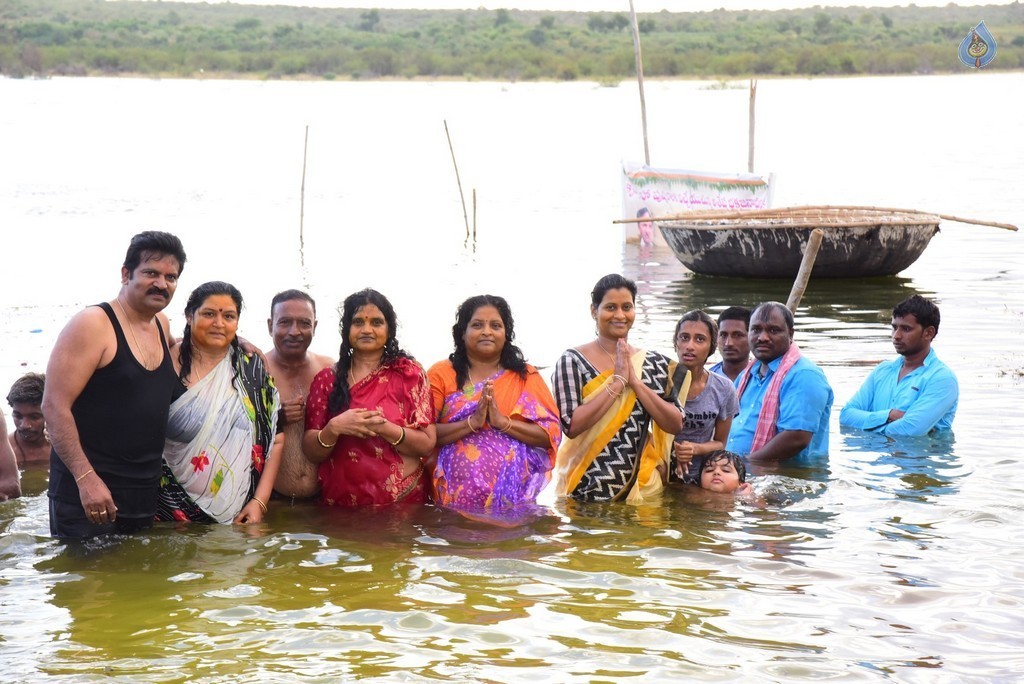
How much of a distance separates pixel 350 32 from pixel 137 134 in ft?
175

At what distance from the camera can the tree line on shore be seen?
6819 centimetres

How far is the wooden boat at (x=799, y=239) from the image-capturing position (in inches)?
558

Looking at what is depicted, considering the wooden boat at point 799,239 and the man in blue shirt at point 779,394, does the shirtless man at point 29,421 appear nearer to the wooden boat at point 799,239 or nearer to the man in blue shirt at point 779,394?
the man in blue shirt at point 779,394

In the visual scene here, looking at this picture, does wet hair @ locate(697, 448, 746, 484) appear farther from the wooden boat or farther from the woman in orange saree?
the wooden boat

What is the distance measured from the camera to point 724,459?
618cm

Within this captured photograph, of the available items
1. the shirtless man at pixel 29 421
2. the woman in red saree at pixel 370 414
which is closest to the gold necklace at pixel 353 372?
the woman in red saree at pixel 370 414

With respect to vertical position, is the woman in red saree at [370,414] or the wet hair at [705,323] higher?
the wet hair at [705,323]

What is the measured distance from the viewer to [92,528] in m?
5.21

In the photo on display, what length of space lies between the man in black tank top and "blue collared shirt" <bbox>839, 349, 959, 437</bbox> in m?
4.17

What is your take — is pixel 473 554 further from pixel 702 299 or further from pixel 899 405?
pixel 702 299

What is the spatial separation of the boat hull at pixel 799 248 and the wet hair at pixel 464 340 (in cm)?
896

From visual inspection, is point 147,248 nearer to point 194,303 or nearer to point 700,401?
point 194,303

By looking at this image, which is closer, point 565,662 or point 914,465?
point 565,662

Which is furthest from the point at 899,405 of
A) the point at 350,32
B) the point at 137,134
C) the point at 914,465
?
the point at 350,32
